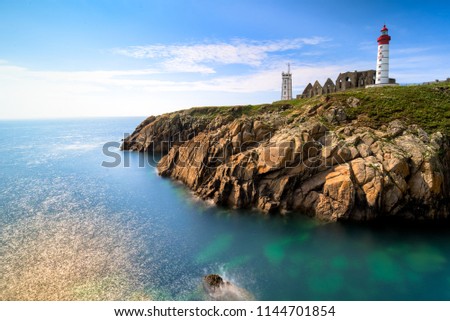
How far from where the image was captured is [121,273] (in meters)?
25.5

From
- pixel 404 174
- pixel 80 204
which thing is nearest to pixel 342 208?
pixel 404 174

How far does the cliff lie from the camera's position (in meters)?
34.9

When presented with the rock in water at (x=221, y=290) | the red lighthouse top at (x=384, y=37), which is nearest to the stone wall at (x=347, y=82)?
the red lighthouse top at (x=384, y=37)

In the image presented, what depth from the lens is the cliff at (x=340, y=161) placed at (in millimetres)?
34938

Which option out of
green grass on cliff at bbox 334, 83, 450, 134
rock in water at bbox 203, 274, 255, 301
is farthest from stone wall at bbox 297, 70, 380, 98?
rock in water at bbox 203, 274, 255, 301

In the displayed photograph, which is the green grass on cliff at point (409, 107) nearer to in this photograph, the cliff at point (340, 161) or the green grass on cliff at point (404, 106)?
the green grass on cliff at point (404, 106)

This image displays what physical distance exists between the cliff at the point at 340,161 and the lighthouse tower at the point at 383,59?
657 inches

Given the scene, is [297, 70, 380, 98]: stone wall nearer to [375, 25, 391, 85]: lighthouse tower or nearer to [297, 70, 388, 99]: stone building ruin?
[297, 70, 388, 99]: stone building ruin

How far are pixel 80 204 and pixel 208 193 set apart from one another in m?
20.8

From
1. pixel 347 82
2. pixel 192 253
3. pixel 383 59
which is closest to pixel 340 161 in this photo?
pixel 192 253

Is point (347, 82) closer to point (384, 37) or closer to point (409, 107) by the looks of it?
point (384, 37)

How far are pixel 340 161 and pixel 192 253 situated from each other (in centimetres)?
2467

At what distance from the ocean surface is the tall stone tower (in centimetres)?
9127
